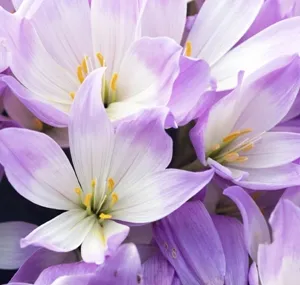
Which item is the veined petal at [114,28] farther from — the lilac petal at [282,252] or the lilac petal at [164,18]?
the lilac petal at [282,252]

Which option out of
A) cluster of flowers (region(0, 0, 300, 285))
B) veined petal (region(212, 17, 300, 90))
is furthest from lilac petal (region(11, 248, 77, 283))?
veined petal (region(212, 17, 300, 90))

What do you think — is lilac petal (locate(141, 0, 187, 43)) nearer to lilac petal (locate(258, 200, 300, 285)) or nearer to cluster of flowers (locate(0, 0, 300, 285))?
cluster of flowers (locate(0, 0, 300, 285))

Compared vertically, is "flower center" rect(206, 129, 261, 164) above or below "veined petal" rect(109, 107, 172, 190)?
below

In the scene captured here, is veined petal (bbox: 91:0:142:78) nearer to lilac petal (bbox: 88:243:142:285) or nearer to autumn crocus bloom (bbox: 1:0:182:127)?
autumn crocus bloom (bbox: 1:0:182:127)

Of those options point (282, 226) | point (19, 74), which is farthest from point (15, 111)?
point (282, 226)

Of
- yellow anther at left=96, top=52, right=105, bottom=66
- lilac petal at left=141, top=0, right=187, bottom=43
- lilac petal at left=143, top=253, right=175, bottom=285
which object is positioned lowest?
lilac petal at left=143, top=253, right=175, bottom=285

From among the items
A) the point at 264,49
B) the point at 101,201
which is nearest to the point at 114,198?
the point at 101,201
